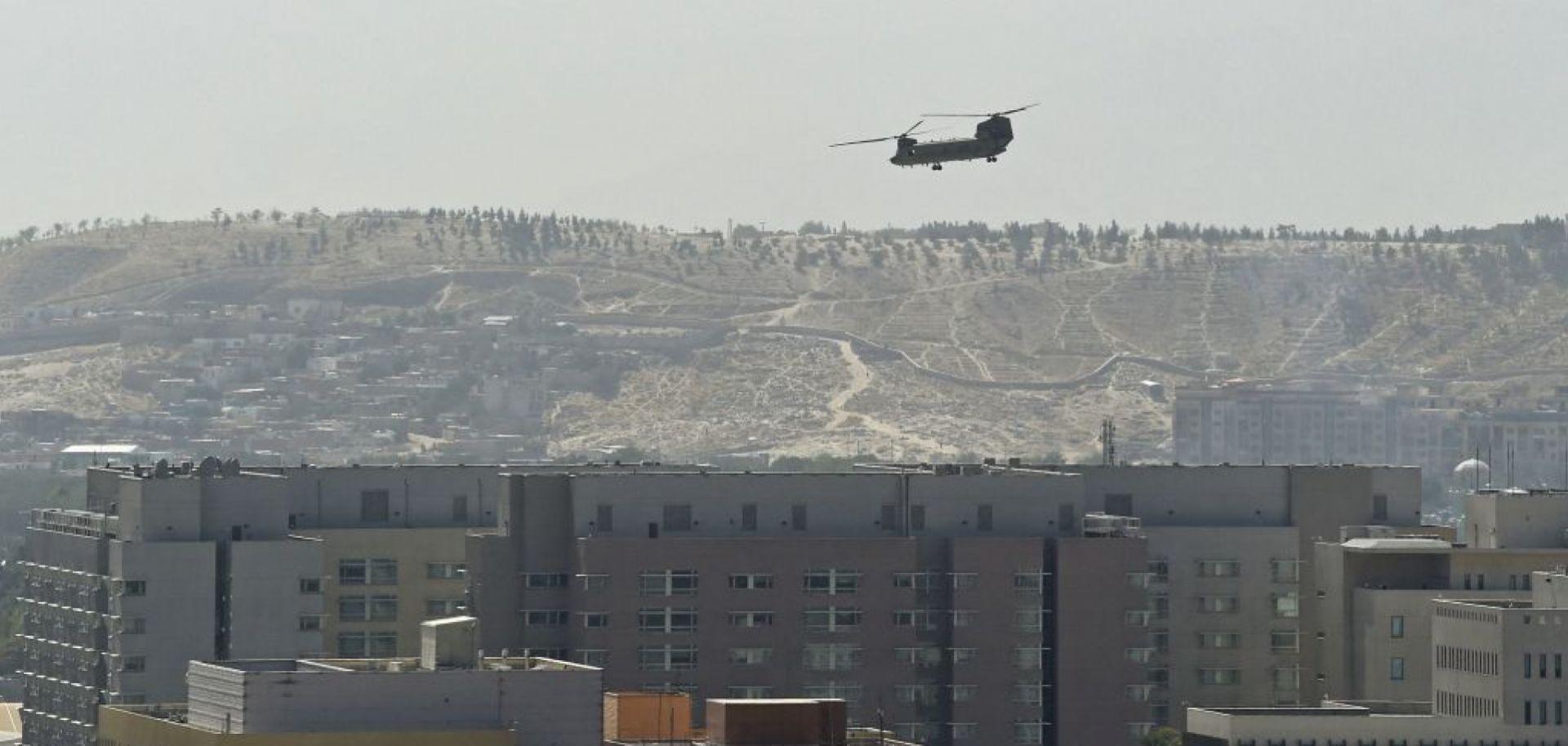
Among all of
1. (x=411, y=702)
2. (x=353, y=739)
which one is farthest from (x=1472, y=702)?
(x=353, y=739)

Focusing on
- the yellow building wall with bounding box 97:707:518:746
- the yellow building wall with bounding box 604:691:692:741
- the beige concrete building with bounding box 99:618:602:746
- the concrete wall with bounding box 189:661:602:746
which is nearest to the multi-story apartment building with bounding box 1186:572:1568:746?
the yellow building wall with bounding box 604:691:692:741

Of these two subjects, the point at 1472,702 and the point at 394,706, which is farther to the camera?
the point at 1472,702

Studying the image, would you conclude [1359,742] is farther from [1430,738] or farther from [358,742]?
[358,742]

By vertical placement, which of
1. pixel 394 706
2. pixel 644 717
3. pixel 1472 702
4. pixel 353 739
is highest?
pixel 394 706

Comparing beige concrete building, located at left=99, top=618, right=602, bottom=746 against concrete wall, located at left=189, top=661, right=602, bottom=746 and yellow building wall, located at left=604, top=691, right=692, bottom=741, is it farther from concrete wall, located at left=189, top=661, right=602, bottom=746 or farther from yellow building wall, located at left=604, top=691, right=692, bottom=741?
yellow building wall, located at left=604, top=691, right=692, bottom=741

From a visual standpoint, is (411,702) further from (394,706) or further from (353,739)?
(353,739)

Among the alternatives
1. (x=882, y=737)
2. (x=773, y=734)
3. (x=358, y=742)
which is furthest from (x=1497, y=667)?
(x=358, y=742)

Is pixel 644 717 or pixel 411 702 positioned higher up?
pixel 411 702

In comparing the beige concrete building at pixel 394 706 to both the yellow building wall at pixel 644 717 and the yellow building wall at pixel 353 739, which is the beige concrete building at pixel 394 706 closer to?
the yellow building wall at pixel 353 739

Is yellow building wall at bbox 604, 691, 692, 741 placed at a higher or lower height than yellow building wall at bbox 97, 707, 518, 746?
lower
